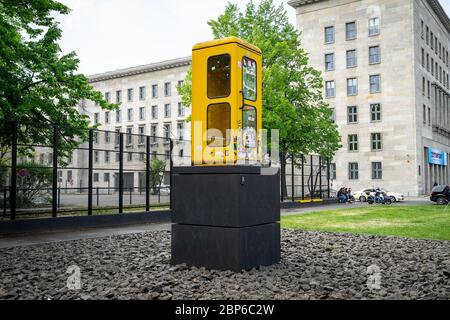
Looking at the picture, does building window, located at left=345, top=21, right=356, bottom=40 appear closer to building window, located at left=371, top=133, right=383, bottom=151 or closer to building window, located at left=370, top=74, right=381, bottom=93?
building window, located at left=370, top=74, right=381, bottom=93

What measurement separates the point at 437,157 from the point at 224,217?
197ft

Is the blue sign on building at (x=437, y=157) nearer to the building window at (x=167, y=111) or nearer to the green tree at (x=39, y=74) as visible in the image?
the building window at (x=167, y=111)

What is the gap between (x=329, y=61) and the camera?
194ft

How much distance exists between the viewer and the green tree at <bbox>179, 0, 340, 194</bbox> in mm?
31078

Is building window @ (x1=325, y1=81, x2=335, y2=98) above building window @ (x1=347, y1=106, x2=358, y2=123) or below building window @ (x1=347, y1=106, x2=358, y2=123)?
above

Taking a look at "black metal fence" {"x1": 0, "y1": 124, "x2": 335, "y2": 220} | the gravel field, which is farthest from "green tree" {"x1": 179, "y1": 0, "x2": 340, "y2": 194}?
the gravel field

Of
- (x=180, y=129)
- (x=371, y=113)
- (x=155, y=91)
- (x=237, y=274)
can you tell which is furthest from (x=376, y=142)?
(x=237, y=274)

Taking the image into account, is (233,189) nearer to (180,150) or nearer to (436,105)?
(180,150)

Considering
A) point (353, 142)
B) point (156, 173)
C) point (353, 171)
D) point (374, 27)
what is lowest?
point (156, 173)

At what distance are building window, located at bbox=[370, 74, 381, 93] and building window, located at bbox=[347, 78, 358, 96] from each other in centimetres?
192

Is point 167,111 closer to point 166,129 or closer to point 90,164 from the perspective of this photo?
point 166,129

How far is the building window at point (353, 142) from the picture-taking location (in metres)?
56.4

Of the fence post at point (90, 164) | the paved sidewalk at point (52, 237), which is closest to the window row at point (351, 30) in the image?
the fence post at point (90, 164)
